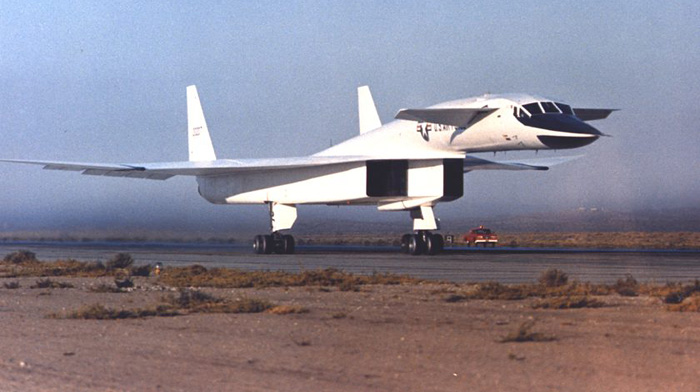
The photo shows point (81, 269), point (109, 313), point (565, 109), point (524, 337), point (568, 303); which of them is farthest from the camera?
point (565, 109)

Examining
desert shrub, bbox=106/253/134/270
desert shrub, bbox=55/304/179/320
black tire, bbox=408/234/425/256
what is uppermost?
black tire, bbox=408/234/425/256

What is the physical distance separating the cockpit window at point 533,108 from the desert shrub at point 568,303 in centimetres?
1124

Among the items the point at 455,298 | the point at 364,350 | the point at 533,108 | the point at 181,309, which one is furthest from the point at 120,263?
the point at 364,350

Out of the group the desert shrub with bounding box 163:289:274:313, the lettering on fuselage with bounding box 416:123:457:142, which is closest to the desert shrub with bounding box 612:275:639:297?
the desert shrub with bounding box 163:289:274:313

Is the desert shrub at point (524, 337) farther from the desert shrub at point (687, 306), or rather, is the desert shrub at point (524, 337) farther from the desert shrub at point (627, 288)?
the desert shrub at point (627, 288)

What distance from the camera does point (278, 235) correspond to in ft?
102

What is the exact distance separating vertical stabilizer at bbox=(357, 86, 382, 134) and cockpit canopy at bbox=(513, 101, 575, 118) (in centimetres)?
914

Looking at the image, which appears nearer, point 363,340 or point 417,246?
→ point 363,340

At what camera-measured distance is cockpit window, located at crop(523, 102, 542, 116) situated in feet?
76.1

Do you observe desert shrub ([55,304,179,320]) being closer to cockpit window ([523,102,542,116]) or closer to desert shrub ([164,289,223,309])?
desert shrub ([164,289,223,309])

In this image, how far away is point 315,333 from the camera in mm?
9641

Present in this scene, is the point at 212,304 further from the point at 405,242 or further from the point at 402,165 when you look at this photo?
the point at 405,242

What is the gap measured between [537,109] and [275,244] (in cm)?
1098

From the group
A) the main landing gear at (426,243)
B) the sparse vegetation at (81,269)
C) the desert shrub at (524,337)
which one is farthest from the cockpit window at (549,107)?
the desert shrub at (524,337)
